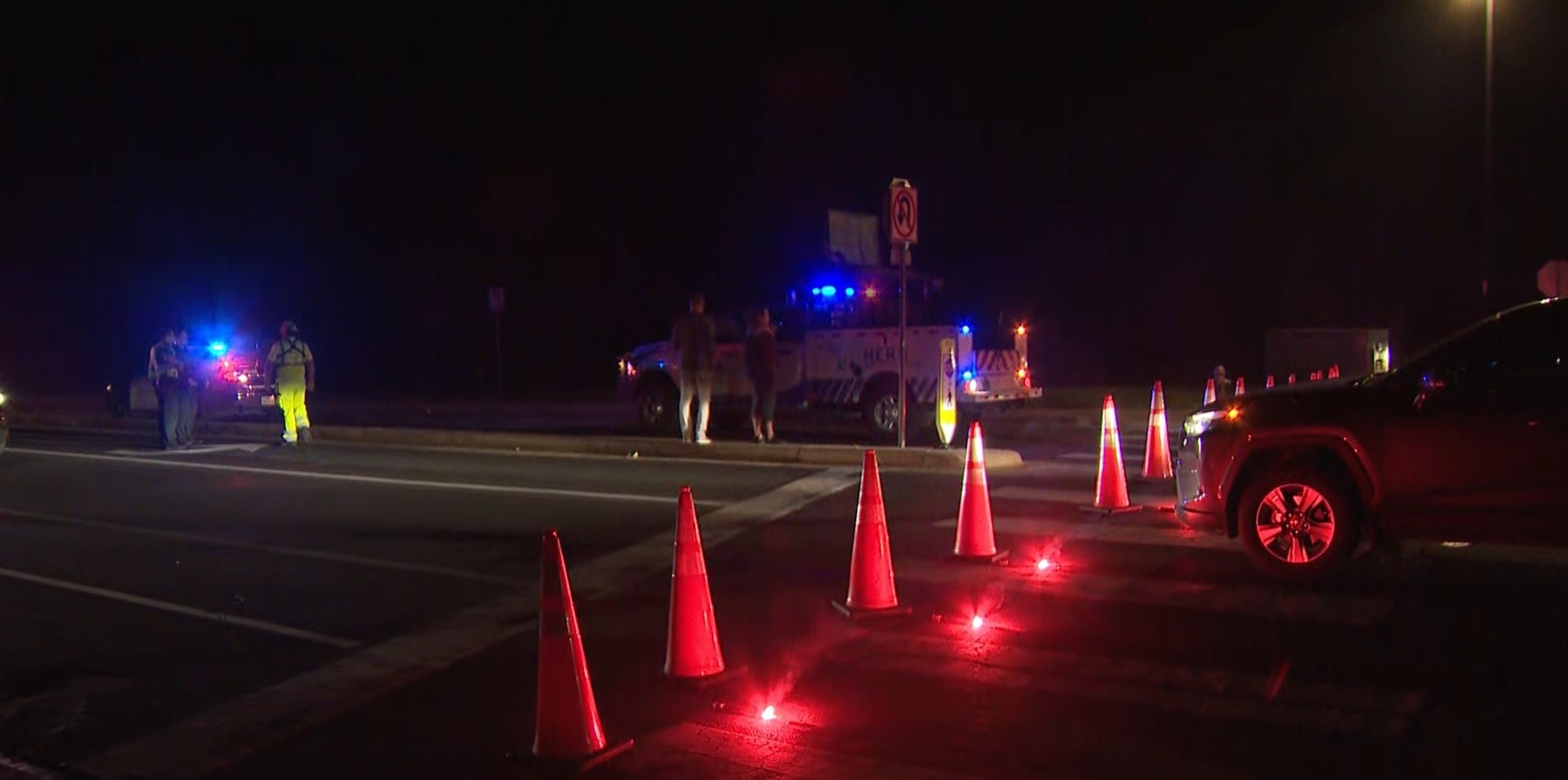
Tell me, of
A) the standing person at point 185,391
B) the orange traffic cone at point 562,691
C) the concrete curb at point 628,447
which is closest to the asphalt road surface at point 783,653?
the orange traffic cone at point 562,691

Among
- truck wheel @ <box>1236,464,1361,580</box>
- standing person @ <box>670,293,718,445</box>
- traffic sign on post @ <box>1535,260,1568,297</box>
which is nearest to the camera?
truck wheel @ <box>1236,464,1361,580</box>

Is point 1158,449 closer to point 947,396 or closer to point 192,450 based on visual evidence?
point 947,396

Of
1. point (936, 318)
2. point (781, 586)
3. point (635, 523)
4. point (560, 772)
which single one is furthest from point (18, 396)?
point (560, 772)

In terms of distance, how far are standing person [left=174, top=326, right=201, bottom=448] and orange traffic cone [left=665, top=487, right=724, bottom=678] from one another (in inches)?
564

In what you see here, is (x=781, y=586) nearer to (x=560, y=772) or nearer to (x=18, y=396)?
(x=560, y=772)

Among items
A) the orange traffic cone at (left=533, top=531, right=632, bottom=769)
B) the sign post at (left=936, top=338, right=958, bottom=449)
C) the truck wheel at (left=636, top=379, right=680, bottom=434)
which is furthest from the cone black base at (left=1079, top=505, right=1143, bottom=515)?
the truck wheel at (left=636, top=379, right=680, bottom=434)

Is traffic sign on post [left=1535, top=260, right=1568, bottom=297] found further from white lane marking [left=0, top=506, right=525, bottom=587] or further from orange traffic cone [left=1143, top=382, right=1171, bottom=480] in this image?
white lane marking [left=0, top=506, right=525, bottom=587]

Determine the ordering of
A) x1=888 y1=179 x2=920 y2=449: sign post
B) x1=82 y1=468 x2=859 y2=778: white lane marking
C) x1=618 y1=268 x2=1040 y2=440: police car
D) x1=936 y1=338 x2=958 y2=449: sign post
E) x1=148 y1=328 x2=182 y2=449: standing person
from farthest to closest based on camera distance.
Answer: x1=148 y1=328 x2=182 y2=449: standing person, x1=618 y1=268 x2=1040 y2=440: police car, x1=936 y1=338 x2=958 y2=449: sign post, x1=888 y1=179 x2=920 y2=449: sign post, x1=82 y1=468 x2=859 y2=778: white lane marking

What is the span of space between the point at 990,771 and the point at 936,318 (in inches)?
530

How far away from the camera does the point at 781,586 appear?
8469mm

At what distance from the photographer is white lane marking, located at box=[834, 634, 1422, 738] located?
5473 millimetres

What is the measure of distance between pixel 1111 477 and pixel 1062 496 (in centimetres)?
105

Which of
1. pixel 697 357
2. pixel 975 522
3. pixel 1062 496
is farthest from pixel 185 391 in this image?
pixel 975 522

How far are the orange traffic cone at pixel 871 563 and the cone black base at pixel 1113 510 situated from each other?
A: 3.68m
